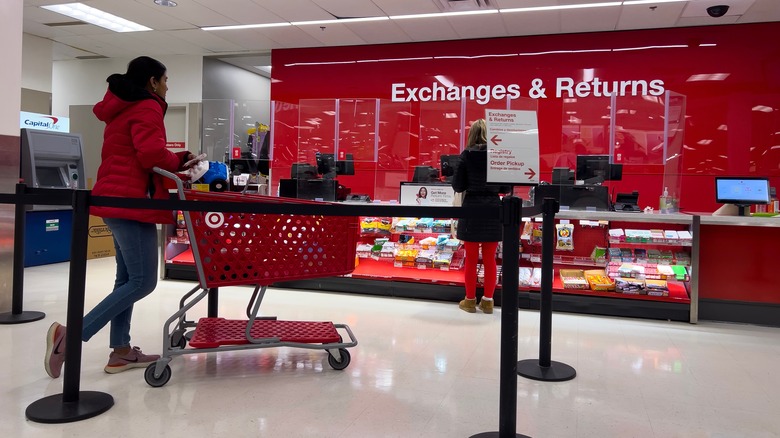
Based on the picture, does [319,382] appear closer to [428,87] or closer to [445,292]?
[445,292]

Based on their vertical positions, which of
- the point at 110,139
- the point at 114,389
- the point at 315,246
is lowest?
the point at 114,389

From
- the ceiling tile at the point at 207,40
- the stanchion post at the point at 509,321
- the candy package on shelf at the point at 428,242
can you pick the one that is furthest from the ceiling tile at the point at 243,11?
the stanchion post at the point at 509,321

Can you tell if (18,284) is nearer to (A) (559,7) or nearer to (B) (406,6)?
(B) (406,6)

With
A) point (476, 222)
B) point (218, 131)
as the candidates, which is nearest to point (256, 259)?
point (476, 222)

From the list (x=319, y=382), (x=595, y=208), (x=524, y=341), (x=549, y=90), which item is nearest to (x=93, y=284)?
(x=319, y=382)

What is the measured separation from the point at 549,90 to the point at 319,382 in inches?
248

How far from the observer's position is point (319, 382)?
3.07 metres

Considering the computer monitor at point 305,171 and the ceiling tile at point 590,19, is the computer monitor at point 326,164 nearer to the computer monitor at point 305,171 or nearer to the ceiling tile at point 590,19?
the computer monitor at point 305,171

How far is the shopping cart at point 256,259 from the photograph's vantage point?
2.97 m

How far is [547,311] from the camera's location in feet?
10.6

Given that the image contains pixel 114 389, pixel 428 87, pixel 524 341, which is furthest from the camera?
pixel 428 87

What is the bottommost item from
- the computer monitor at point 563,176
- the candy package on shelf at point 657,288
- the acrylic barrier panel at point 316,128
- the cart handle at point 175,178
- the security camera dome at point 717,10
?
the candy package on shelf at point 657,288

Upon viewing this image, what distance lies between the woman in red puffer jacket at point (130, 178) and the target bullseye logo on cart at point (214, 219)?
0.23 meters

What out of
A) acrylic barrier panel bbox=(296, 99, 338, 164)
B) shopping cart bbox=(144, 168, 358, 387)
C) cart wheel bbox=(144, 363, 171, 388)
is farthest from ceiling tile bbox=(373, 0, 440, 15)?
cart wheel bbox=(144, 363, 171, 388)
